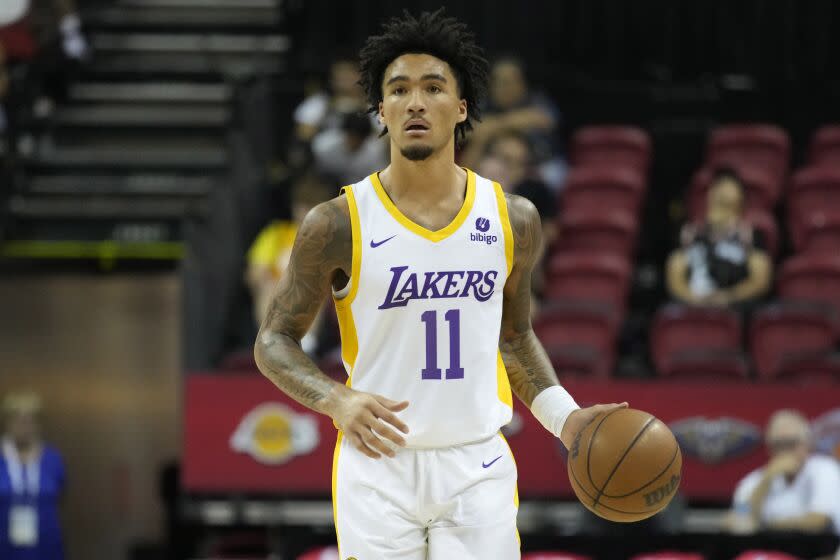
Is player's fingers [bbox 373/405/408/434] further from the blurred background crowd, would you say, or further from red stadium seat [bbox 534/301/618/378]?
red stadium seat [bbox 534/301/618/378]

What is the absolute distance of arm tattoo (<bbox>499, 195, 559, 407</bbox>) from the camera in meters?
4.45

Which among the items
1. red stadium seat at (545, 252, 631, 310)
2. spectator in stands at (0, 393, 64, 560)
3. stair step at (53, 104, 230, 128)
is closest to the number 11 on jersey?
red stadium seat at (545, 252, 631, 310)

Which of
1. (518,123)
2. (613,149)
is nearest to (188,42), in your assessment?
(518,123)

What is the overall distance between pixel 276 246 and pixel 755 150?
387cm

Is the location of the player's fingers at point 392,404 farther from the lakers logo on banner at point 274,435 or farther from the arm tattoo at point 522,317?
the lakers logo on banner at point 274,435

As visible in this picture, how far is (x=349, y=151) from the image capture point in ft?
37.2

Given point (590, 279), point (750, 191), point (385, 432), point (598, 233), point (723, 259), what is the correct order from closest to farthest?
point (385, 432) → point (723, 259) → point (590, 279) → point (598, 233) → point (750, 191)

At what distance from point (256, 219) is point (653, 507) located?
777 cm

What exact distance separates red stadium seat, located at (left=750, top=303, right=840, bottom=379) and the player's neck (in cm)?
532

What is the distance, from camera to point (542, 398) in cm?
451

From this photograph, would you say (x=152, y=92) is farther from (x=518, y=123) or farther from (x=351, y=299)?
(x=351, y=299)

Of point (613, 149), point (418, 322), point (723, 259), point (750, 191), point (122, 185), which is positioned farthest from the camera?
point (122, 185)

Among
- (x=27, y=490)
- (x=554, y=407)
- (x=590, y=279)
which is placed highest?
(x=554, y=407)

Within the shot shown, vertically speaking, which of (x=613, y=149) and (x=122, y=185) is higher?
(x=613, y=149)
